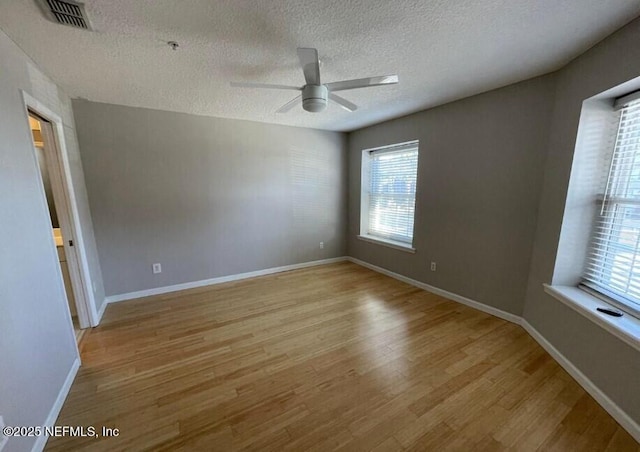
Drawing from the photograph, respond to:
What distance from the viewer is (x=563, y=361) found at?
75.0 inches

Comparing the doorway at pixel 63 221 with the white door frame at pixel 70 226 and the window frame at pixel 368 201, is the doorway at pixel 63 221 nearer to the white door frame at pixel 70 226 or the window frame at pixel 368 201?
the white door frame at pixel 70 226

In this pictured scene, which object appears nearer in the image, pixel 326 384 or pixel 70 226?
pixel 326 384

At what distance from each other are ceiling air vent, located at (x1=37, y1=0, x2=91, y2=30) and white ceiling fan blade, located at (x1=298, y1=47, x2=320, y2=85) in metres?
1.16

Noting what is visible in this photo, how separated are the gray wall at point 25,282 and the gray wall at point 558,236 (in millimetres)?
3277

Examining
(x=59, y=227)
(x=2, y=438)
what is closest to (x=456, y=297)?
(x=2, y=438)

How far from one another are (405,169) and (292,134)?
1.85m

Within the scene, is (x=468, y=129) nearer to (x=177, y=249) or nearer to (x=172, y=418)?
(x=172, y=418)

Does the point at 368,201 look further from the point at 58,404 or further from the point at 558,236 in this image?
the point at 58,404

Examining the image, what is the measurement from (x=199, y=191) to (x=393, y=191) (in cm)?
289

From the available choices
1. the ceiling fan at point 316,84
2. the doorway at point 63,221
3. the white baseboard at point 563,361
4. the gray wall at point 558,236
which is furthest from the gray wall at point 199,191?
the gray wall at point 558,236

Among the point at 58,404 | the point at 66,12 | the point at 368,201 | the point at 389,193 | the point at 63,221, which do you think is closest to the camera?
the point at 66,12

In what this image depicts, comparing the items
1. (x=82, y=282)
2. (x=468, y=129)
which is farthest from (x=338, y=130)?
(x=82, y=282)

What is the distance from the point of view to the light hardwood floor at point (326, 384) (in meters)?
1.39

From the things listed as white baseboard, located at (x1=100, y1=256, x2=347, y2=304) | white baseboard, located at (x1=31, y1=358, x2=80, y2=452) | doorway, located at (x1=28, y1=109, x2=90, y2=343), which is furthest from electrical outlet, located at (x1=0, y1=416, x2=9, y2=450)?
white baseboard, located at (x1=100, y1=256, x2=347, y2=304)
